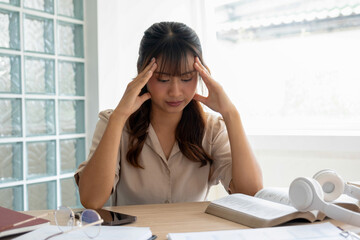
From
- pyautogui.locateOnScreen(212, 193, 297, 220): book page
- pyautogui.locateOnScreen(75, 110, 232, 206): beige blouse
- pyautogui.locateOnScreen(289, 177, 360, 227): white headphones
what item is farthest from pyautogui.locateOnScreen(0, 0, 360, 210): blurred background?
pyautogui.locateOnScreen(289, 177, 360, 227): white headphones

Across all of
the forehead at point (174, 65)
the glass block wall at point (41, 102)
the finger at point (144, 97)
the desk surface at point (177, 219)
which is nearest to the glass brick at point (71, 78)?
the glass block wall at point (41, 102)

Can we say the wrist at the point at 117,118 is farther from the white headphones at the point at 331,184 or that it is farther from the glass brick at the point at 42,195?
the glass brick at the point at 42,195

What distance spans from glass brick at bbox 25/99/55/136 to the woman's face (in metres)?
0.96

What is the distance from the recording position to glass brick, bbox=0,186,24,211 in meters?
2.18

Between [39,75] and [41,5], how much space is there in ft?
1.33

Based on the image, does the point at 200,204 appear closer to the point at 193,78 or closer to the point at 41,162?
the point at 193,78

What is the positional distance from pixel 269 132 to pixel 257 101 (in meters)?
0.28

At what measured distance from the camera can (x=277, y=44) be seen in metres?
3.03

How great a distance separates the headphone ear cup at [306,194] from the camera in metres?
1.06

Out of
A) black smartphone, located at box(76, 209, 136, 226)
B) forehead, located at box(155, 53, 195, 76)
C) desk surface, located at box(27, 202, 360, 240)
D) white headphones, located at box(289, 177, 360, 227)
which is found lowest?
desk surface, located at box(27, 202, 360, 240)

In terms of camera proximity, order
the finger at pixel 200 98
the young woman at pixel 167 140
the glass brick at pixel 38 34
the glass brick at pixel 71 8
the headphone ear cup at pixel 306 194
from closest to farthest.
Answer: the headphone ear cup at pixel 306 194, the young woman at pixel 167 140, the finger at pixel 200 98, the glass brick at pixel 38 34, the glass brick at pixel 71 8

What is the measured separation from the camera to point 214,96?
1.74 meters

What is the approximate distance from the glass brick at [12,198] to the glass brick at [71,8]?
42.0 inches

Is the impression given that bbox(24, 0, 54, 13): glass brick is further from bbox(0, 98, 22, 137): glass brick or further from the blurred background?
bbox(0, 98, 22, 137): glass brick
